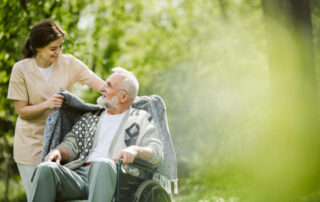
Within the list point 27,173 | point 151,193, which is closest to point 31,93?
point 27,173

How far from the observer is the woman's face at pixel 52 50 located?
340 centimetres

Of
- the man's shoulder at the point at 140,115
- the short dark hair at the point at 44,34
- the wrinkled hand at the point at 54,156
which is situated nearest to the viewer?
the wrinkled hand at the point at 54,156

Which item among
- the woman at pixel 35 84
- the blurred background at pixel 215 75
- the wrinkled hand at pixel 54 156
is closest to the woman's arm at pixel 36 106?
the woman at pixel 35 84

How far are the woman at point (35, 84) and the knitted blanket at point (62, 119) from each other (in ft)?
0.38

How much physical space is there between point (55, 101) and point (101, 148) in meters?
0.46

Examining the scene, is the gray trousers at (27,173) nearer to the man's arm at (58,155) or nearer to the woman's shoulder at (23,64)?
the man's arm at (58,155)

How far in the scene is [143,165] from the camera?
3006 mm

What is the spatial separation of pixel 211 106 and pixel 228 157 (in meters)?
1.51

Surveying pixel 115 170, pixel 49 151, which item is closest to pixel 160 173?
pixel 115 170

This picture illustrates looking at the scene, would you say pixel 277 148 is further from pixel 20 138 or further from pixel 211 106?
pixel 211 106

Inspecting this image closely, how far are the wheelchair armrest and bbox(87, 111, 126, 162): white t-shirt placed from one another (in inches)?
12.8

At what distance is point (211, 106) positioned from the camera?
12.8 m

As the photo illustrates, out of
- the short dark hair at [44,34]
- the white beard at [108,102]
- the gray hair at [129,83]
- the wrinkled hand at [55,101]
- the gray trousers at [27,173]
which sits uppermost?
the short dark hair at [44,34]

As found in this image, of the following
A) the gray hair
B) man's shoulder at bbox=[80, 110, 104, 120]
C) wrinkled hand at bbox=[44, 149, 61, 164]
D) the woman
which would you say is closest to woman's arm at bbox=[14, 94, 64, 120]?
the woman
